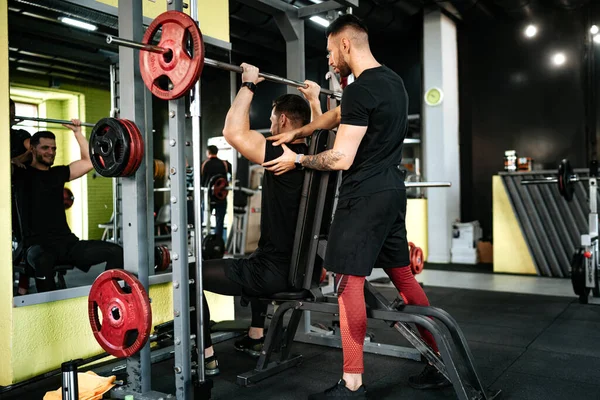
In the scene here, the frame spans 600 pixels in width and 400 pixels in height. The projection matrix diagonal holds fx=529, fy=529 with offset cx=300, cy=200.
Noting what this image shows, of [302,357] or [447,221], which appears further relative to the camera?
[447,221]

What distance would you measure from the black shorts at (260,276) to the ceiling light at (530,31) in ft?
18.8

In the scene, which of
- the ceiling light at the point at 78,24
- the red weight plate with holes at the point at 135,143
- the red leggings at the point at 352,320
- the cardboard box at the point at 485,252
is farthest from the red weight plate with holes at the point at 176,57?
the cardboard box at the point at 485,252

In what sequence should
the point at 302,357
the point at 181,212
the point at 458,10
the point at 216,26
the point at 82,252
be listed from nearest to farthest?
the point at 181,212, the point at 302,357, the point at 82,252, the point at 216,26, the point at 458,10

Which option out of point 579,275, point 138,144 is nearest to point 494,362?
point 579,275

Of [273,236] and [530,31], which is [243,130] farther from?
[530,31]

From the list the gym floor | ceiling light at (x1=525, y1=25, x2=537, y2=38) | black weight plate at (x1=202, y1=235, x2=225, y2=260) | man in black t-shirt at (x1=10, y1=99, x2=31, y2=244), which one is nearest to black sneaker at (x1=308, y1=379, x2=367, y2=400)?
the gym floor

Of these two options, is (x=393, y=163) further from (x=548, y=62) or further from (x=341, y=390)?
(x=548, y=62)

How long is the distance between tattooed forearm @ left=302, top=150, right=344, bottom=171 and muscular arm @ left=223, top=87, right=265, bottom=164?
178 millimetres

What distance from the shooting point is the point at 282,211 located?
7.01 ft

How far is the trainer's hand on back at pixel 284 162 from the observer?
1.98 meters

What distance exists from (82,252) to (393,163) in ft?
6.06

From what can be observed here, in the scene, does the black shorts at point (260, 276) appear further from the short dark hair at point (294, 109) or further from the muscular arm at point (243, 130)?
the short dark hair at point (294, 109)

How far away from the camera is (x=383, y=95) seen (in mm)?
1808

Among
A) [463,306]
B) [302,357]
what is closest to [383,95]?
[302,357]
